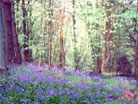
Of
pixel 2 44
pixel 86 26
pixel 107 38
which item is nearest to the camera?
pixel 2 44

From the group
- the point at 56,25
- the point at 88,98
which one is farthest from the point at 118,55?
the point at 88,98

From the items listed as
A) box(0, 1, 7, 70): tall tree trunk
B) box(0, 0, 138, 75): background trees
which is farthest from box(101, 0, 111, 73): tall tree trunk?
box(0, 1, 7, 70): tall tree trunk

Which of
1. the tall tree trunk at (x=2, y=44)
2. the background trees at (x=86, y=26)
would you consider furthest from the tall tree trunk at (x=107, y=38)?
the tall tree trunk at (x=2, y=44)

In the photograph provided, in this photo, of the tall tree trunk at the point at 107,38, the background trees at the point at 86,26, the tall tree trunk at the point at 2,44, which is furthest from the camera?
the tall tree trunk at the point at 107,38

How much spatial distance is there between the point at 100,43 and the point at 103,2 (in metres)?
4.13

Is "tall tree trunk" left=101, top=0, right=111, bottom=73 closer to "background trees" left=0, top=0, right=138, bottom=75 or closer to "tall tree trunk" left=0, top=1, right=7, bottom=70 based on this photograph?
"background trees" left=0, top=0, right=138, bottom=75

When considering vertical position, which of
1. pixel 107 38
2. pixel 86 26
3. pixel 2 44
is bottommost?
pixel 2 44

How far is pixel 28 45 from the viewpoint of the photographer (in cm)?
2864

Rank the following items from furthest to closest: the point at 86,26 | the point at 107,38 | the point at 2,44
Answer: the point at 86,26 < the point at 107,38 < the point at 2,44

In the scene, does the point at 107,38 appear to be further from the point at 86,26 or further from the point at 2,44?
the point at 2,44

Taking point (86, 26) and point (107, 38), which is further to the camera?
point (86, 26)

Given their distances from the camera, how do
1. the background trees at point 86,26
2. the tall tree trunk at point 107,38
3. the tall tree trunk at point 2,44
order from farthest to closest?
the tall tree trunk at point 107,38 < the background trees at point 86,26 < the tall tree trunk at point 2,44

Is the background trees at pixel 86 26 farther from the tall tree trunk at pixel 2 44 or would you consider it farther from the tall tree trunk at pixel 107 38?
the tall tree trunk at pixel 2 44

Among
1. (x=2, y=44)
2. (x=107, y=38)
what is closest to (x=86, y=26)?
(x=107, y=38)
